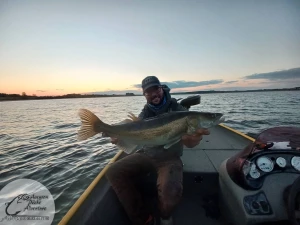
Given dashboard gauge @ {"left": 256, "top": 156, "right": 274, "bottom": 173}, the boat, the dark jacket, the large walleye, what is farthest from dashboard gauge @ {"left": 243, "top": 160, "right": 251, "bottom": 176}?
the dark jacket

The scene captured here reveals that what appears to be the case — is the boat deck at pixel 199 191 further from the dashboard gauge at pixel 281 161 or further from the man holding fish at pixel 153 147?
the dashboard gauge at pixel 281 161

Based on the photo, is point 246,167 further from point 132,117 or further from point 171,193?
point 132,117

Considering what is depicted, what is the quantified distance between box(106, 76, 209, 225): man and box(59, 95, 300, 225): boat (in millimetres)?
351

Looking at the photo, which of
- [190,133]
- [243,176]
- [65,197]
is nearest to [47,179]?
[65,197]

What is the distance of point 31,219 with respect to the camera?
15.6 feet

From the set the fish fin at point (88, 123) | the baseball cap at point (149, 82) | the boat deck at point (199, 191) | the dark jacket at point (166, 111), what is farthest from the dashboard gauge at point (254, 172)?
the fish fin at point (88, 123)

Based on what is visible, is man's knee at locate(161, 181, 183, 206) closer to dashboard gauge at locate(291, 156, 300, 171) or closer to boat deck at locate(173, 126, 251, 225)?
boat deck at locate(173, 126, 251, 225)

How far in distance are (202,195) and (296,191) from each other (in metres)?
2.30

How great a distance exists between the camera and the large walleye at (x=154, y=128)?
11.8ft

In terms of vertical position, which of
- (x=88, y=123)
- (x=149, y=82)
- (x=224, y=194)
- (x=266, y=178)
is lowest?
(x=224, y=194)

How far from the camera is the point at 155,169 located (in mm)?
3979

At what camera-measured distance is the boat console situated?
2.48m

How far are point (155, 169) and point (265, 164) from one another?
2.02m

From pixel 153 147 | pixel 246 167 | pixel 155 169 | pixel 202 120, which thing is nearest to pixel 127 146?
pixel 153 147
